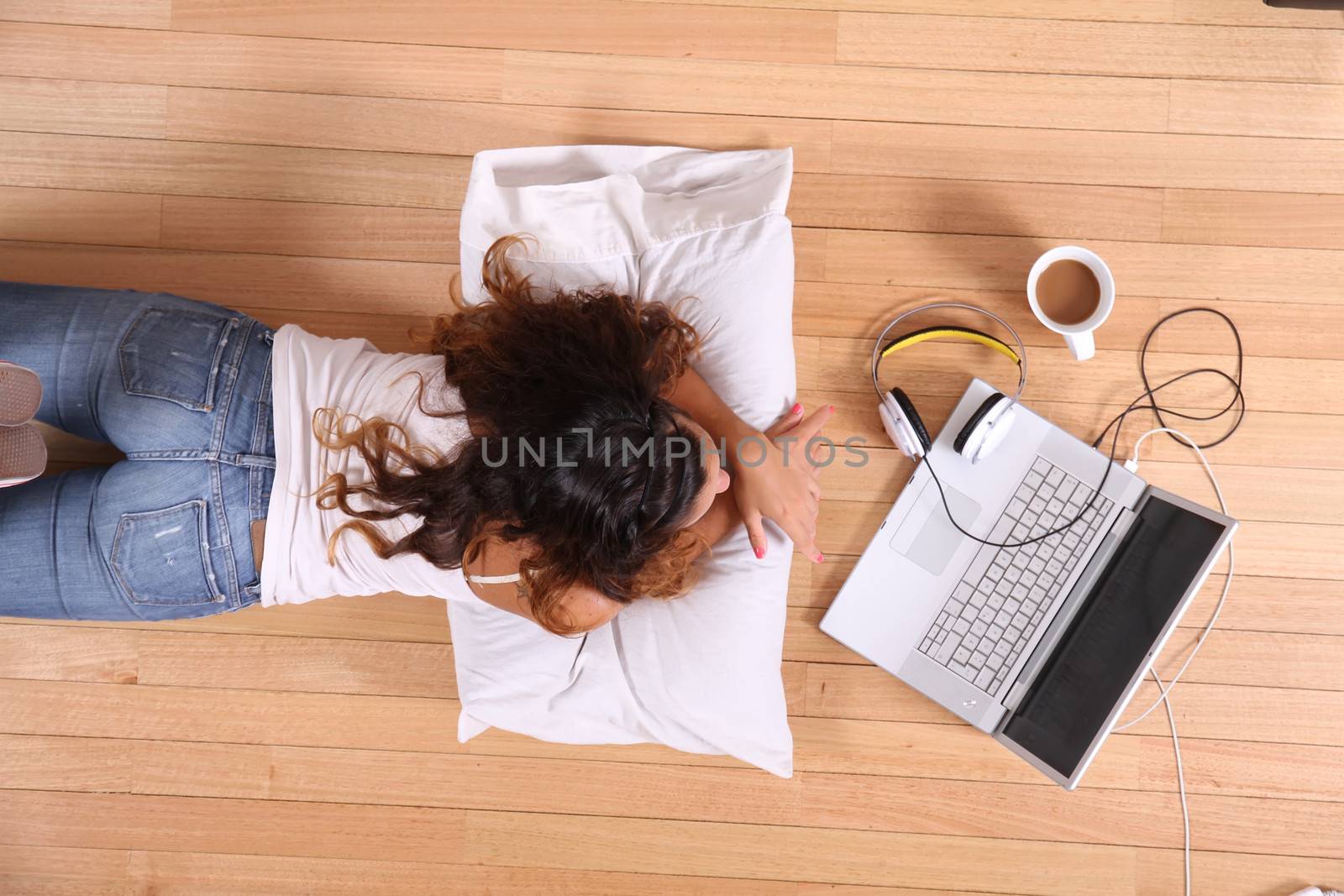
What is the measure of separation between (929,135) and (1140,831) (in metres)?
1.16

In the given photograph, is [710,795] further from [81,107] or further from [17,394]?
[81,107]

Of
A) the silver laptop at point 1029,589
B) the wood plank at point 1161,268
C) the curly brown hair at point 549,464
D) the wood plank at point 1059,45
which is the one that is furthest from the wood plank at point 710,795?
the wood plank at point 1059,45

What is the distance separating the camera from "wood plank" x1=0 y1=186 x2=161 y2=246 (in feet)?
4.27

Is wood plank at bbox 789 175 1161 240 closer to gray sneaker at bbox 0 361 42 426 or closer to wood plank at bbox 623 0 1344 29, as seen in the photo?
wood plank at bbox 623 0 1344 29

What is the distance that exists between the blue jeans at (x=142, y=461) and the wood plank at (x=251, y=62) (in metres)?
0.45

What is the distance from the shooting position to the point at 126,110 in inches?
51.6

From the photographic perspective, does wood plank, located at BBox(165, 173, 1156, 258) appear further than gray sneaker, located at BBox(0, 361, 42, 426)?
Yes

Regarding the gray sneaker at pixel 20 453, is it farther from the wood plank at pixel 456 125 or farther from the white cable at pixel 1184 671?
the white cable at pixel 1184 671

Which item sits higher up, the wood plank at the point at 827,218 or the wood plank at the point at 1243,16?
the wood plank at the point at 1243,16

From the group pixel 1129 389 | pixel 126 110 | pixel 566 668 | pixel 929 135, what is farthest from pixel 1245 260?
pixel 126 110

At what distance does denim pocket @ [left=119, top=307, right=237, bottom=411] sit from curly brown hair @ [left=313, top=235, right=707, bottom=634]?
0.59 feet

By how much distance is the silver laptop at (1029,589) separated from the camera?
3.58ft

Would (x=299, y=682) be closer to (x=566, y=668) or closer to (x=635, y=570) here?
(x=566, y=668)

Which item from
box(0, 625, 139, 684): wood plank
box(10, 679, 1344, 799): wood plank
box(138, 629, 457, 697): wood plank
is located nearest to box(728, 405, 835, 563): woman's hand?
box(10, 679, 1344, 799): wood plank
